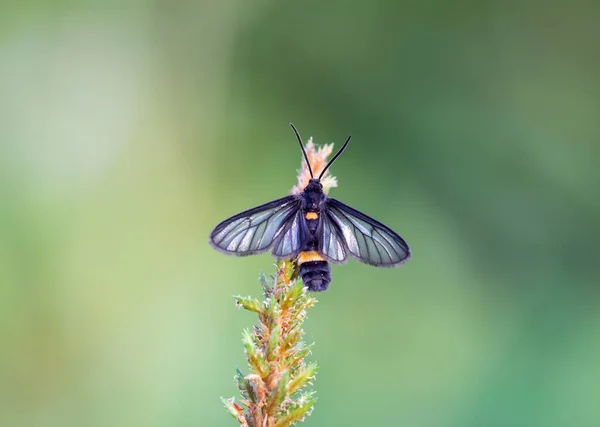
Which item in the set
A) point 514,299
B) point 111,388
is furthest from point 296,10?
point 111,388

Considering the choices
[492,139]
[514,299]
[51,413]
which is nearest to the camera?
[51,413]

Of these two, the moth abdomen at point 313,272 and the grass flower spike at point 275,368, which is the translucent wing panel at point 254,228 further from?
the grass flower spike at point 275,368

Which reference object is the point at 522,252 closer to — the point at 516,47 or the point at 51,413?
the point at 516,47

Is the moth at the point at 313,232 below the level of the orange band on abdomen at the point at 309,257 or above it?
above

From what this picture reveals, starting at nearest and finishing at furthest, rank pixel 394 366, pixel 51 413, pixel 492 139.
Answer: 1. pixel 51 413
2. pixel 394 366
3. pixel 492 139

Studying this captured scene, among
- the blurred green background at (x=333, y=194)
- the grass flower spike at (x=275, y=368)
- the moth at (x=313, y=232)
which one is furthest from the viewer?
the blurred green background at (x=333, y=194)

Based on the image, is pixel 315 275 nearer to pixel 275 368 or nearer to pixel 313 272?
pixel 313 272

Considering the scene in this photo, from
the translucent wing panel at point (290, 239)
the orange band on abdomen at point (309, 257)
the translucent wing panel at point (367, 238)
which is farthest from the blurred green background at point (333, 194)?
the orange band on abdomen at point (309, 257)
